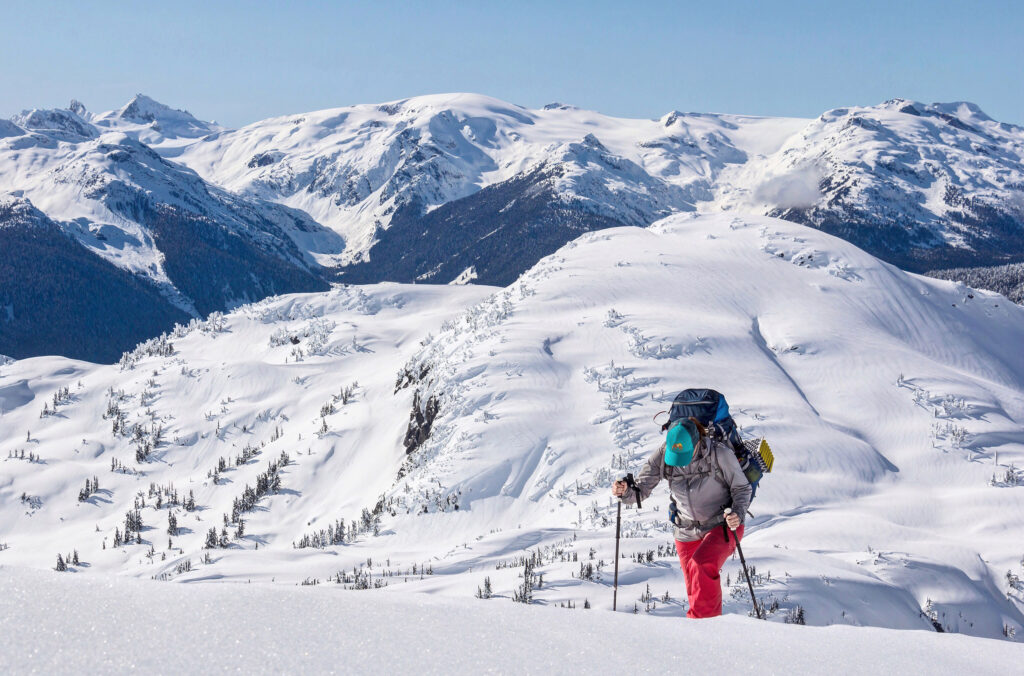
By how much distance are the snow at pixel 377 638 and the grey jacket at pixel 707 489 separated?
2.15 meters

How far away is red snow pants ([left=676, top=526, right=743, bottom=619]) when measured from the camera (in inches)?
339

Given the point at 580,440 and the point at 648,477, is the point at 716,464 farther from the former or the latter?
the point at 580,440

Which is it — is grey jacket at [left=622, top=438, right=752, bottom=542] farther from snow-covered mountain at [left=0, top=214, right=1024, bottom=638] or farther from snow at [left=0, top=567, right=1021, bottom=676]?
snow-covered mountain at [left=0, top=214, right=1024, bottom=638]

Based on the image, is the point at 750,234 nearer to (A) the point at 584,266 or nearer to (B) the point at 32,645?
(A) the point at 584,266

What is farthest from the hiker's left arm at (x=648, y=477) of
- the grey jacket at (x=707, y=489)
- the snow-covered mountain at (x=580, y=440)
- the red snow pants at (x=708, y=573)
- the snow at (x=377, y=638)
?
the snow-covered mountain at (x=580, y=440)

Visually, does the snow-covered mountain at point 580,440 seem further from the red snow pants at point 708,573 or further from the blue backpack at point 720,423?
the blue backpack at point 720,423

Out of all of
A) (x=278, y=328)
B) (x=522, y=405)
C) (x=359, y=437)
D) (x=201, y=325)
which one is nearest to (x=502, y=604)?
(x=522, y=405)

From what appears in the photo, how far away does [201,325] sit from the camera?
227ft

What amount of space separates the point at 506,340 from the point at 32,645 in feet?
111

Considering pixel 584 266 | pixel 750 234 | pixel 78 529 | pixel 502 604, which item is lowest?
pixel 78 529

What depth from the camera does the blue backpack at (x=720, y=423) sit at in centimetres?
874

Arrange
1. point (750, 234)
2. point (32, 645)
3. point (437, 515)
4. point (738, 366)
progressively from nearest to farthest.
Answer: point (32, 645) < point (437, 515) < point (738, 366) < point (750, 234)

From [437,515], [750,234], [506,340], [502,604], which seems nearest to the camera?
[502,604]

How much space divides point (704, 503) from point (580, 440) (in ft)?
69.6
